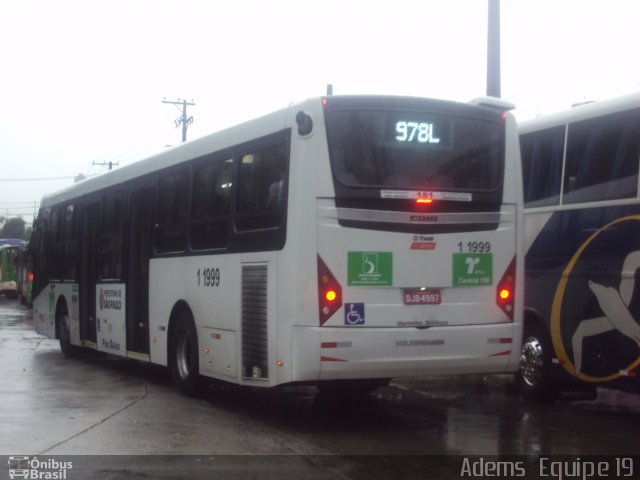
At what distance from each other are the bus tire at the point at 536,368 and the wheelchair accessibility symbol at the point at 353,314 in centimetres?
333

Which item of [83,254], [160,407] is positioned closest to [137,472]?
[160,407]

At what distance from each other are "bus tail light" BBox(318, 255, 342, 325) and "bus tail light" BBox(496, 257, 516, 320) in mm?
1901

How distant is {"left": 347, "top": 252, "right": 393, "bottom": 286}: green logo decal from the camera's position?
31.0 ft

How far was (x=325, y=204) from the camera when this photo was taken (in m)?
9.38

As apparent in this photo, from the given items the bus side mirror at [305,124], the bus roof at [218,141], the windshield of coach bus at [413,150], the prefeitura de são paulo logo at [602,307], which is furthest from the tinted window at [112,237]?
the prefeitura de são paulo logo at [602,307]

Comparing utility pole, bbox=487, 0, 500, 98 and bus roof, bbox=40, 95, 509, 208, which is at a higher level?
utility pole, bbox=487, 0, 500, 98

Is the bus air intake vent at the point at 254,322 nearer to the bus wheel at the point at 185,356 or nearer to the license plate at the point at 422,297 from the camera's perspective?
the license plate at the point at 422,297

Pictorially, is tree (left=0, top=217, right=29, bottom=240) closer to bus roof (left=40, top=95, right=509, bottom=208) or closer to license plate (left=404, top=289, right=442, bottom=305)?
bus roof (left=40, top=95, right=509, bottom=208)

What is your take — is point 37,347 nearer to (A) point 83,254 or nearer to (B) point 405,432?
(A) point 83,254

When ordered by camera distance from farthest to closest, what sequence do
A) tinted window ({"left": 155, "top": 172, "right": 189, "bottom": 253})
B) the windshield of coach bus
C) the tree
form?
the tree < tinted window ({"left": 155, "top": 172, "right": 189, "bottom": 253}) < the windshield of coach bus

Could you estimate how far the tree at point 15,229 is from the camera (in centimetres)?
13925

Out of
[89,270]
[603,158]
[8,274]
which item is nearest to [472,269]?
[603,158]

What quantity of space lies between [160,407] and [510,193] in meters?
4.95

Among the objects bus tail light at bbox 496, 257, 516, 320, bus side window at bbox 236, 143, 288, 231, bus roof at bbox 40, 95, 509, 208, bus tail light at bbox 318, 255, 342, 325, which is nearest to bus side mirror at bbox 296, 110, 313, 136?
bus roof at bbox 40, 95, 509, 208
